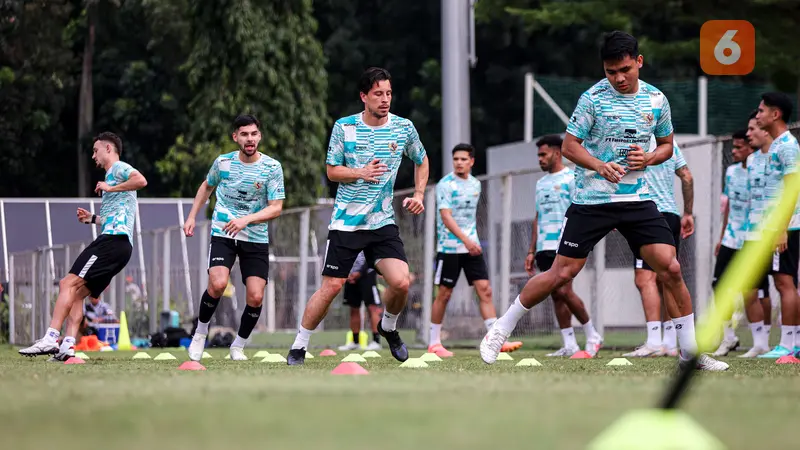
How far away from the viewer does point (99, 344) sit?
21.4m

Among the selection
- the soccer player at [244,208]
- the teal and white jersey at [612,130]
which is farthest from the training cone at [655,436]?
the soccer player at [244,208]

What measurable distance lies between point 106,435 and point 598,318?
12.8 metres

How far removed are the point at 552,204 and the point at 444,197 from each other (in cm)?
130

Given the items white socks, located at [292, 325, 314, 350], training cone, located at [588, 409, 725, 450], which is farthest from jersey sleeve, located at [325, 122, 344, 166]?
training cone, located at [588, 409, 725, 450]

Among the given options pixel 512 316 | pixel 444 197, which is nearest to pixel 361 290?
pixel 444 197

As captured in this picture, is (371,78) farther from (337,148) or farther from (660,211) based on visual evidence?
(660,211)

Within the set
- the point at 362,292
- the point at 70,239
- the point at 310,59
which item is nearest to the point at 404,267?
the point at 362,292

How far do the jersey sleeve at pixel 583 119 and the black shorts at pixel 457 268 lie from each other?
538 centimetres

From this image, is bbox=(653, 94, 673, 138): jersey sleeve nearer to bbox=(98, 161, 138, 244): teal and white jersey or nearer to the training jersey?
the training jersey

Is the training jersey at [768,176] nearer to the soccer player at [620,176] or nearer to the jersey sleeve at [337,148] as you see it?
the soccer player at [620,176]

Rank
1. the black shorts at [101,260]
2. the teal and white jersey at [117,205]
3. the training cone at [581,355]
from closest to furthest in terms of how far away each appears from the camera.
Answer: the black shorts at [101,260] < the teal and white jersey at [117,205] < the training cone at [581,355]

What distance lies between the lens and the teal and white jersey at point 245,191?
41.1 ft

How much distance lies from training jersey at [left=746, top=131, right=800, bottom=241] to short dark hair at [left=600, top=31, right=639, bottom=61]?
9.26 feet

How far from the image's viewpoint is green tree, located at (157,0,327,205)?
32.1m
